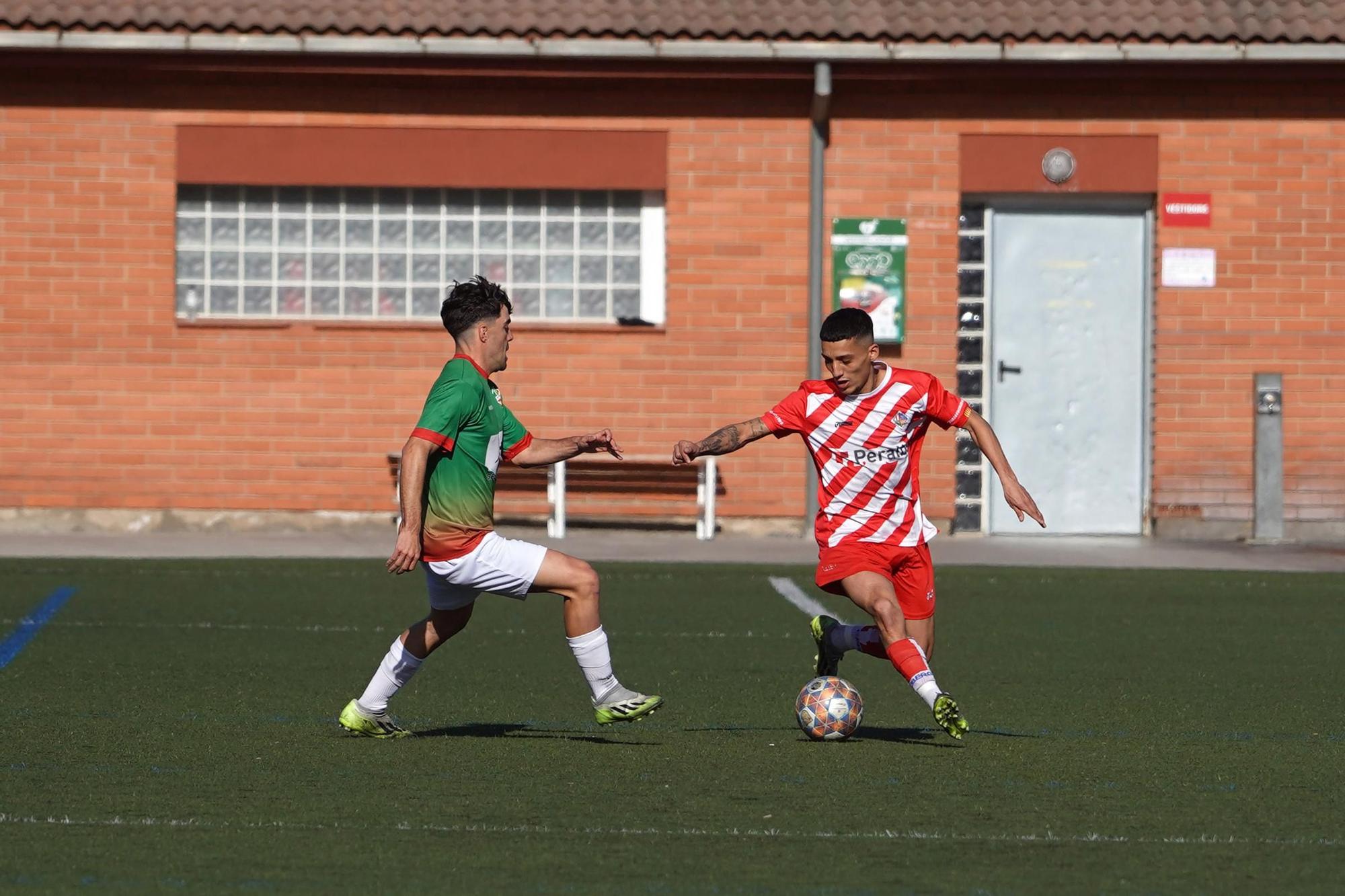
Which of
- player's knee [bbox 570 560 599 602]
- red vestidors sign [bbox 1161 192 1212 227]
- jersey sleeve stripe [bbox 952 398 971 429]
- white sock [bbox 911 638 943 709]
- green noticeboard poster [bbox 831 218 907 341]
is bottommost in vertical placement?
white sock [bbox 911 638 943 709]

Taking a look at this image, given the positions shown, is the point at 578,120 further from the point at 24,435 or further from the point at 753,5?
the point at 24,435

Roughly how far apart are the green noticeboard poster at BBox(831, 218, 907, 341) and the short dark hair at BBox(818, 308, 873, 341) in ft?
32.8

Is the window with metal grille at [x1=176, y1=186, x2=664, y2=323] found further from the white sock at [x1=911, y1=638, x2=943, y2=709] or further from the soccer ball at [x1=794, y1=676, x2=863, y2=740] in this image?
the white sock at [x1=911, y1=638, x2=943, y2=709]

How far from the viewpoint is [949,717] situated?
758 centimetres

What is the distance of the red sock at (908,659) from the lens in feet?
26.0

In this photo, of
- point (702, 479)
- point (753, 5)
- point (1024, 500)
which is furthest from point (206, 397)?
point (1024, 500)

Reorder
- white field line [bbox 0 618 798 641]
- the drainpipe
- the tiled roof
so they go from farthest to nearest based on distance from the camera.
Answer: the drainpipe, the tiled roof, white field line [bbox 0 618 798 641]

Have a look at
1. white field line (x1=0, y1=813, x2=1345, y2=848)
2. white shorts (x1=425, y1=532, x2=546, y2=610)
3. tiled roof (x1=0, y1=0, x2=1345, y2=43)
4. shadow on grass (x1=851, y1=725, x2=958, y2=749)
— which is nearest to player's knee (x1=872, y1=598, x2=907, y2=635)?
shadow on grass (x1=851, y1=725, x2=958, y2=749)

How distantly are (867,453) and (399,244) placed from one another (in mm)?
10801

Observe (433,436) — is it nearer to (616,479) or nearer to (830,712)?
(830,712)

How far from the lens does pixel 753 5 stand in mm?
18047

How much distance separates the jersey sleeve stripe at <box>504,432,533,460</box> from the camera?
26.6 ft

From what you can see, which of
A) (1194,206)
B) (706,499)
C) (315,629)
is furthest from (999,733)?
(1194,206)

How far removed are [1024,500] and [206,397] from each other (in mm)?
11497
